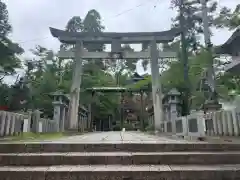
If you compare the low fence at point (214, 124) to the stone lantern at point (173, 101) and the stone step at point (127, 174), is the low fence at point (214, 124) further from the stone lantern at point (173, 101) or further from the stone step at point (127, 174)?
the stone lantern at point (173, 101)

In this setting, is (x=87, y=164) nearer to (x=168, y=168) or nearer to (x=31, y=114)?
(x=168, y=168)

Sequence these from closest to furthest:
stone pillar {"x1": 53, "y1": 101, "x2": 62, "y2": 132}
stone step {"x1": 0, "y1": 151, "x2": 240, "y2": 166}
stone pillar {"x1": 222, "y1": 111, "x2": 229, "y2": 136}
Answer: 1. stone step {"x1": 0, "y1": 151, "x2": 240, "y2": 166}
2. stone pillar {"x1": 222, "y1": 111, "x2": 229, "y2": 136}
3. stone pillar {"x1": 53, "y1": 101, "x2": 62, "y2": 132}

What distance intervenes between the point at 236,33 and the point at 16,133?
6.89 metres

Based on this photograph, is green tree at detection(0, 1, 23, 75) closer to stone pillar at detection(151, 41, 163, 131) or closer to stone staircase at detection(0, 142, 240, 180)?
stone pillar at detection(151, 41, 163, 131)

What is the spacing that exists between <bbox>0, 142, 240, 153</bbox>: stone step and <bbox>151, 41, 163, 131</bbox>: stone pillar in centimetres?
1027

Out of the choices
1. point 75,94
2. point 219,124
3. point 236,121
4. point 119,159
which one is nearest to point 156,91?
point 75,94

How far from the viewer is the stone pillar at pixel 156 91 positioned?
1412 centimetres

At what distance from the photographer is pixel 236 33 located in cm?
623

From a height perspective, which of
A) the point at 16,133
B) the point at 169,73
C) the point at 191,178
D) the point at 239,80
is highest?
the point at 169,73

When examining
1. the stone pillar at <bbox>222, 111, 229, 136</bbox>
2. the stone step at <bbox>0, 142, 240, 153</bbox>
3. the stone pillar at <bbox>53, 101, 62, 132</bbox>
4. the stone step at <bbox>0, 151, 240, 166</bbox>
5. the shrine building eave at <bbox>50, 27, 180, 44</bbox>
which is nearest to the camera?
the stone step at <bbox>0, 151, 240, 166</bbox>

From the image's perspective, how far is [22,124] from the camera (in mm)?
8109

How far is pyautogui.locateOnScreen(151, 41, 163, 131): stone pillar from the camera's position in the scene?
1412 cm

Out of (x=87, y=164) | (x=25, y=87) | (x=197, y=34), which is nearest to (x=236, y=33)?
(x=87, y=164)

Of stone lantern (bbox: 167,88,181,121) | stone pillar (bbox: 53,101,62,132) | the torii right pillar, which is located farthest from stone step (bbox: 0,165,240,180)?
the torii right pillar
